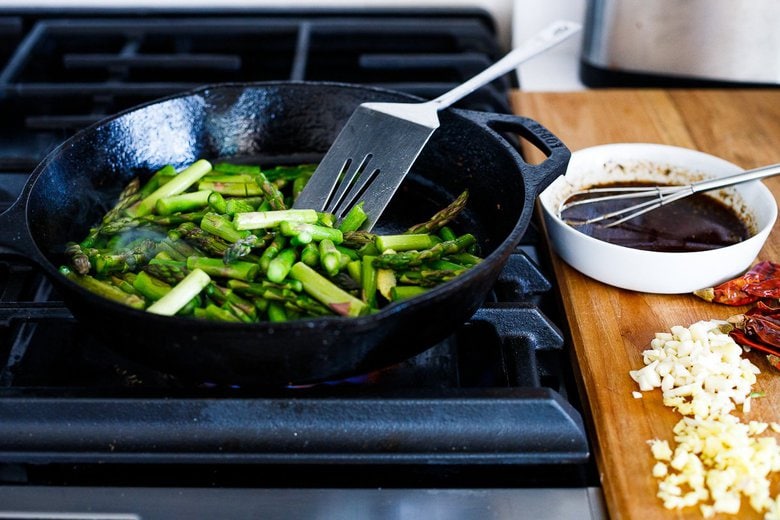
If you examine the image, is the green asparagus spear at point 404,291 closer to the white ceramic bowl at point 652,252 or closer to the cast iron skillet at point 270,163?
the cast iron skillet at point 270,163

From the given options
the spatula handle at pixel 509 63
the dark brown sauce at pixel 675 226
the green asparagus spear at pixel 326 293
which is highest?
the spatula handle at pixel 509 63

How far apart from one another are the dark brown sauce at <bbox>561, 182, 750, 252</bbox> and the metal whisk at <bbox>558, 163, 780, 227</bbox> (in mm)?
11

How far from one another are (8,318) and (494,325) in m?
0.84

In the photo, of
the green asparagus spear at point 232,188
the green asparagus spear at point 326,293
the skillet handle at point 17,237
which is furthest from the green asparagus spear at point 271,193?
the skillet handle at point 17,237

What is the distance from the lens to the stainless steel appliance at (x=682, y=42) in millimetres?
1963

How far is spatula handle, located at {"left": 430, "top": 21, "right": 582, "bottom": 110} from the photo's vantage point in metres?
1.54

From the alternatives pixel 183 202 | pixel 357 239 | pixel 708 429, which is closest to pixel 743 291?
pixel 708 429

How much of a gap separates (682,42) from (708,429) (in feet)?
4.34

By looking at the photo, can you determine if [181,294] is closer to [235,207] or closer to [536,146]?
[235,207]

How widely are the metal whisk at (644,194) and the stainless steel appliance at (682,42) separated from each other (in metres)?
0.63

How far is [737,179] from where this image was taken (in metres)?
1.50

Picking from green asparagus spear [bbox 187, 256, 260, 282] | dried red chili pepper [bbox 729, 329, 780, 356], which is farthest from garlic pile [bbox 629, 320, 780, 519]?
green asparagus spear [bbox 187, 256, 260, 282]

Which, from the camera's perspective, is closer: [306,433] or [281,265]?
[306,433]

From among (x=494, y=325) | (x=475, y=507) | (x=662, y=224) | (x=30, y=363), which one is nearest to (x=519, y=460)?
(x=475, y=507)
